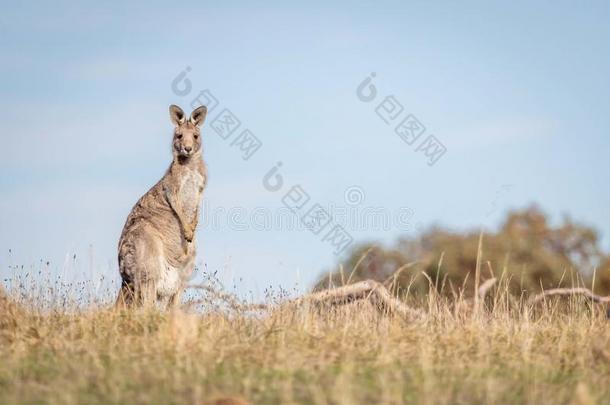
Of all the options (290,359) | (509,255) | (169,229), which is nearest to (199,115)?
(169,229)

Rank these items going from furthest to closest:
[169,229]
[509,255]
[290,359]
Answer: [509,255] < [169,229] < [290,359]

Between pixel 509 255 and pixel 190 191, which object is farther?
pixel 509 255

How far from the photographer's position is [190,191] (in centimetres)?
1280

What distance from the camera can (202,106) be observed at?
12.7 m

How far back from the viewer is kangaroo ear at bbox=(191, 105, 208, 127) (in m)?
12.7

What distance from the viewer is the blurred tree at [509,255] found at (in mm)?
25109

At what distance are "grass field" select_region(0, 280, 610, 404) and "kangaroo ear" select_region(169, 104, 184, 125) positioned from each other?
3.62m

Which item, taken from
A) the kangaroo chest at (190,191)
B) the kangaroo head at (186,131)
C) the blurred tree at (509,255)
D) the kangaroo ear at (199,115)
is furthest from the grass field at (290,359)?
the blurred tree at (509,255)

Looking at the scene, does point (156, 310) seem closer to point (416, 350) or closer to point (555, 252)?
point (416, 350)

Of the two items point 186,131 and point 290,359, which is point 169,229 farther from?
point 290,359

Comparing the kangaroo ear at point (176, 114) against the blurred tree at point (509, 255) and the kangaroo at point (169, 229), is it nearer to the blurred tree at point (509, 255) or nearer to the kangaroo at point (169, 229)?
the kangaroo at point (169, 229)

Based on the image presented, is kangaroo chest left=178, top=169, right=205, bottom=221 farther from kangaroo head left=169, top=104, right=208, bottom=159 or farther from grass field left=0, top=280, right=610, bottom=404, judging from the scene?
grass field left=0, top=280, right=610, bottom=404

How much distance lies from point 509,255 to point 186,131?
14.5 meters

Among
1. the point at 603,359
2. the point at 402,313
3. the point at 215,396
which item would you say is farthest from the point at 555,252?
the point at 215,396
